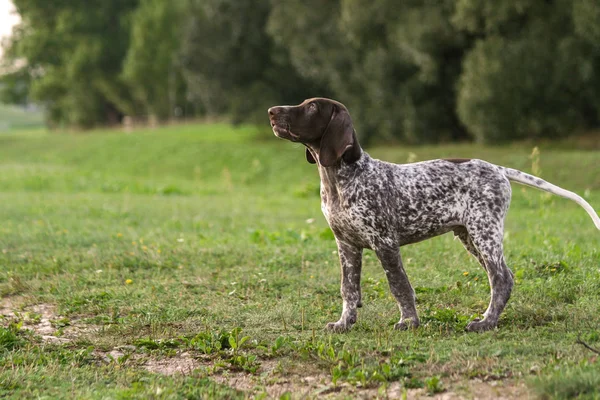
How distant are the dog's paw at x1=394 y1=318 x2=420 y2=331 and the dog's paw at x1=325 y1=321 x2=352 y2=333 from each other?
1.42ft

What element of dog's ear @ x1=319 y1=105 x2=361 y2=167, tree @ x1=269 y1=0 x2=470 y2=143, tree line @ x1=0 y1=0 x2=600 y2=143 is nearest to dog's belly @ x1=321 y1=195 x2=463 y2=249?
dog's ear @ x1=319 y1=105 x2=361 y2=167

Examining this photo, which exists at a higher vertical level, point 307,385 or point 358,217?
point 358,217

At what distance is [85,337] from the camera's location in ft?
22.7

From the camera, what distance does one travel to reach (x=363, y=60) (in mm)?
31828

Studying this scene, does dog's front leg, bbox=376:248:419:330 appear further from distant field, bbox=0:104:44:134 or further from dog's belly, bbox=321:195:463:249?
distant field, bbox=0:104:44:134

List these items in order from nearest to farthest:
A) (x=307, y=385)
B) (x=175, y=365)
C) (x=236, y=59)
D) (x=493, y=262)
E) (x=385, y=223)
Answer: (x=307, y=385) → (x=175, y=365) → (x=385, y=223) → (x=493, y=262) → (x=236, y=59)

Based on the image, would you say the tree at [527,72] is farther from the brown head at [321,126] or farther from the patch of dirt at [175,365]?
the patch of dirt at [175,365]

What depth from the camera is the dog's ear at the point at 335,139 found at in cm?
641

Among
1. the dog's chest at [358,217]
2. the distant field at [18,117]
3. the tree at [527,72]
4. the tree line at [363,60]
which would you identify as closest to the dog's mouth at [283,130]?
the dog's chest at [358,217]

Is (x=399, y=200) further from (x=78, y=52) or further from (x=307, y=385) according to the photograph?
(x=78, y=52)

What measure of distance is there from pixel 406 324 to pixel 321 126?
74.8 inches

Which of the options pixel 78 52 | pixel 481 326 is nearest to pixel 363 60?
pixel 78 52

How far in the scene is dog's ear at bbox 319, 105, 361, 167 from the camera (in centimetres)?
641

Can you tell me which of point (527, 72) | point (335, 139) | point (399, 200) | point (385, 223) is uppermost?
point (527, 72)
